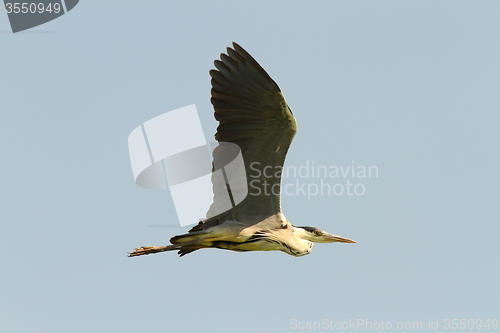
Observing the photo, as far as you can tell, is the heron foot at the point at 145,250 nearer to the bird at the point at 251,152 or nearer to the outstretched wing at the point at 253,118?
the bird at the point at 251,152

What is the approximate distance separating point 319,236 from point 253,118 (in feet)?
8.95

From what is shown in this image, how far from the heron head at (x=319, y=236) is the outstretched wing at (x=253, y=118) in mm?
1258

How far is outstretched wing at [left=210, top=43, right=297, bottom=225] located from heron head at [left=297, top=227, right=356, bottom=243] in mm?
1258

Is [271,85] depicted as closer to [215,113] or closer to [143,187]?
[215,113]

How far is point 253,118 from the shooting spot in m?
9.23

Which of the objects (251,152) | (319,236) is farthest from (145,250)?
(319,236)

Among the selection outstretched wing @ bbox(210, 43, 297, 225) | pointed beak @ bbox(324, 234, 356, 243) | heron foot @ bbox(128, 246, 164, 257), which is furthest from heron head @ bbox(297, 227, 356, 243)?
heron foot @ bbox(128, 246, 164, 257)

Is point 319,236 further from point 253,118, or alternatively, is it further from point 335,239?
point 253,118

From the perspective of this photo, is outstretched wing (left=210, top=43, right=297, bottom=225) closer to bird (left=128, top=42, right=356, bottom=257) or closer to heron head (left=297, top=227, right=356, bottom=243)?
bird (left=128, top=42, right=356, bottom=257)

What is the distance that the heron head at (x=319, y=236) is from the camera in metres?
10.8

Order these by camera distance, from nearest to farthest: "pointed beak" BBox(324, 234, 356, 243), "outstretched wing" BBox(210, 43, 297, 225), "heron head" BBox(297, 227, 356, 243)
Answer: "outstretched wing" BBox(210, 43, 297, 225) → "heron head" BBox(297, 227, 356, 243) → "pointed beak" BBox(324, 234, 356, 243)

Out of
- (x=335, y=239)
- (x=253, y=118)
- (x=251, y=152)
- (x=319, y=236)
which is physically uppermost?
(x=253, y=118)

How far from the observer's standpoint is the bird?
9023mm

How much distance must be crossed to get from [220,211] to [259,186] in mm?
726
